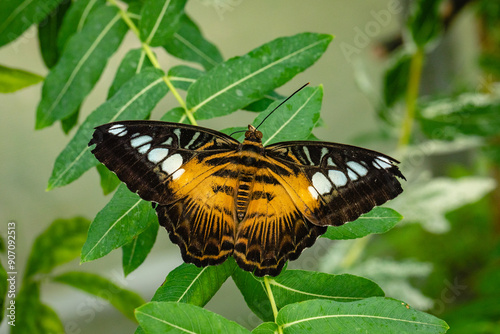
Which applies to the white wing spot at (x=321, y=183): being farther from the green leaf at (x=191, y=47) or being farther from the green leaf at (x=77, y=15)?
the green leaf at (x=77, y=15)

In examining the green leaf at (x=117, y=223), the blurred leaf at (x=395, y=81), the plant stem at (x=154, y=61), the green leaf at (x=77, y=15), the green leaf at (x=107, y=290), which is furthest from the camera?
the blurred leaf at (x=395, y=81)

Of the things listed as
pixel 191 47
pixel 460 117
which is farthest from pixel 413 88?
pixel 191 47

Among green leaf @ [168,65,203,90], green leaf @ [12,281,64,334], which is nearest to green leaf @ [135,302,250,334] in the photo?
green leaf @ [168,65,203,90]

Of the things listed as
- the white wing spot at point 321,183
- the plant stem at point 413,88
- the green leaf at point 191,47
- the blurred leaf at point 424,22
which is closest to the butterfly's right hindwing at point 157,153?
Result: the white wing spot at point 321,183

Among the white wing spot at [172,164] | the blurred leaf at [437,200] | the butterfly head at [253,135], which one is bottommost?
the blurred leaf at [437,200]

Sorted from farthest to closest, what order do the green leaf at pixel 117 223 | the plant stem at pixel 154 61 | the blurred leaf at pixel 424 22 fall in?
the blurred leaf at pixel 424 22
the plant stem at pixel 154 61
the green leaf at pixel 117 223

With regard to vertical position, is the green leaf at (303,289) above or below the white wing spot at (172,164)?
below

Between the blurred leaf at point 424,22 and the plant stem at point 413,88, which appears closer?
the blurred leaf at point 424,22

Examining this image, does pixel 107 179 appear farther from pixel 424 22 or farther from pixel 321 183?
pixel 424 22
